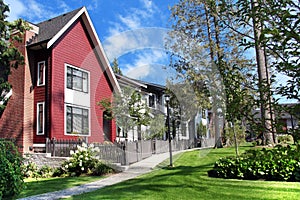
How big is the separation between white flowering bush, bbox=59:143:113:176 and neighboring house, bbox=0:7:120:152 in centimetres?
297

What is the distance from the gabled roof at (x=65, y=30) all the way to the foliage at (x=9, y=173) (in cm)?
1123

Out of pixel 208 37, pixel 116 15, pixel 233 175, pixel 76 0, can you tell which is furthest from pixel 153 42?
pixel 233 175

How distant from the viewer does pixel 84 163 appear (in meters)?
12.2

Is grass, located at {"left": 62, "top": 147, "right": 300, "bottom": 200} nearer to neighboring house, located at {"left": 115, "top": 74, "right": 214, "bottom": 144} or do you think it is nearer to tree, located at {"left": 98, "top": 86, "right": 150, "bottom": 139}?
tree, located at {"left": 98, "top": 86, "right": 150, "bottom": 139}

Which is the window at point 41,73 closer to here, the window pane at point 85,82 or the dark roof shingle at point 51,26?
the dark roof shingle at point 51,26

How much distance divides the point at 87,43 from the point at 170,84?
8270mm

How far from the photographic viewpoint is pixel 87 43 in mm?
18594

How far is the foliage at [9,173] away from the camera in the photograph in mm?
4274

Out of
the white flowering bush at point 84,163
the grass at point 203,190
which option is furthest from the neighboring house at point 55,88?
the grass at point 203,190

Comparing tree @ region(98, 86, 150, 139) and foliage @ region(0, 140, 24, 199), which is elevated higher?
tree @ region(98, 86, 150, 139)

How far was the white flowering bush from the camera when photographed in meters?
12.1

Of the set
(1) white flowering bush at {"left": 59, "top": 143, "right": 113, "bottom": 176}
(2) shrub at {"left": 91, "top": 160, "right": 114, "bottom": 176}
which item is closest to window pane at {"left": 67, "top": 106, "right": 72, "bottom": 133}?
(1) white flowering bush at {"left": 59, "top": 143, "right": 113, "bottom": 176}

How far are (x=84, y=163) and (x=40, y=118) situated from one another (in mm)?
4946

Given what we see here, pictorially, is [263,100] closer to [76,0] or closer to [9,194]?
[9,194]
